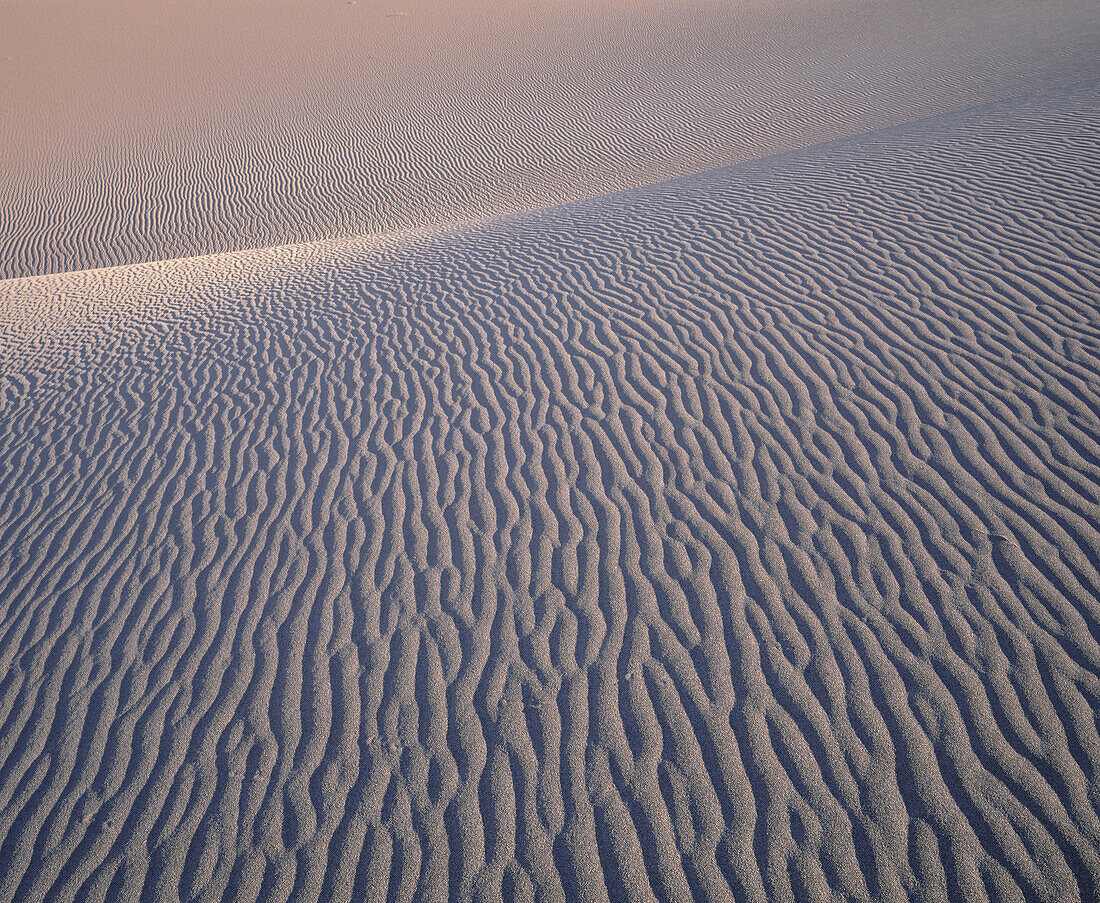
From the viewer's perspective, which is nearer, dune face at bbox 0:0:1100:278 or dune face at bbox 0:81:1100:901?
dune face at bbox 0:81:1100:901

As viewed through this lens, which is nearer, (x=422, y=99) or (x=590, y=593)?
(x=590, y=593)

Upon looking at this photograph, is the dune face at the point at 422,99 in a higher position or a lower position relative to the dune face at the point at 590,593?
higher

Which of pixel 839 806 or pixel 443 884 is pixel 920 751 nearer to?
pixel 839 806

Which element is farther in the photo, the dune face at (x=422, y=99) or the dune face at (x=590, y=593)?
the dune face at (x=422, y=99)

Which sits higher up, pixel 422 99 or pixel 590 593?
pixel 422 99

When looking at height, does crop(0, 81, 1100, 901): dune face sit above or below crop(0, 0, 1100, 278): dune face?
below
